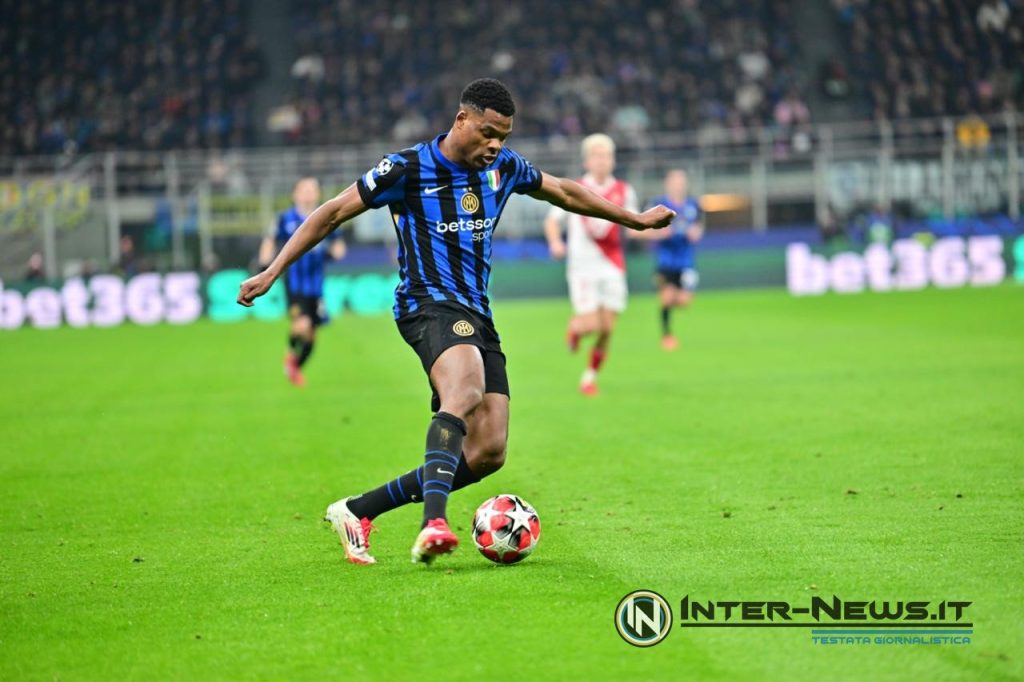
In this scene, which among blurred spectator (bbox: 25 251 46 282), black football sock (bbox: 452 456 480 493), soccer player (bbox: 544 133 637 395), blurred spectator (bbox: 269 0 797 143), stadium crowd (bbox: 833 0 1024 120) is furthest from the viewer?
blurred spectator (bbox: 269 0 797 143)

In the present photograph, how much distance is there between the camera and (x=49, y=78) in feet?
120

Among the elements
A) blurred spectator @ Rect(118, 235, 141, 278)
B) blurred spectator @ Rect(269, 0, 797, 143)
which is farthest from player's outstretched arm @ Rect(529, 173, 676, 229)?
blurred spectator @ Rect(269, 0, 797, 143)

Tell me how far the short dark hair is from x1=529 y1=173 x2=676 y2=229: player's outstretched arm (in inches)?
26.5

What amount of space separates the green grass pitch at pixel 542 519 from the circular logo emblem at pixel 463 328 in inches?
42.2

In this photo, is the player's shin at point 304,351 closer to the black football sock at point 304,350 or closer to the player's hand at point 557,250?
the black football sock at point 304,350

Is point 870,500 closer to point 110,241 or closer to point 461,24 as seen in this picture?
point 110,241

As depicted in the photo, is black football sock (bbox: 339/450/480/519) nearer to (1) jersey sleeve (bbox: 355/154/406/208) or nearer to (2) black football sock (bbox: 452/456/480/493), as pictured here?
(2) black football sock (bbox: 452/456/480/493)

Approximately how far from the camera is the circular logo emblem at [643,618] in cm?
486

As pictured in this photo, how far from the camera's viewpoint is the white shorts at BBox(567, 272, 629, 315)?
14.3 m

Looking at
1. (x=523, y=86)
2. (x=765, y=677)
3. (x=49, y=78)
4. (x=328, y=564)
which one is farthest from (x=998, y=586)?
(x=49, y=78)

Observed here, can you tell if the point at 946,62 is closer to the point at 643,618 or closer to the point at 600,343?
the point at 600,343

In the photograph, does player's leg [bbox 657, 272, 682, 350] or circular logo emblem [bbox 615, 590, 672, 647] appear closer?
circular logo emblem [bbox 615, 590, 672, 647]

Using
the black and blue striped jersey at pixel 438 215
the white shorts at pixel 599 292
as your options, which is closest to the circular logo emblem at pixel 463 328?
the black and blue striped jersey at pixel 438 215

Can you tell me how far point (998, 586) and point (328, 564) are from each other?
2.93 m
